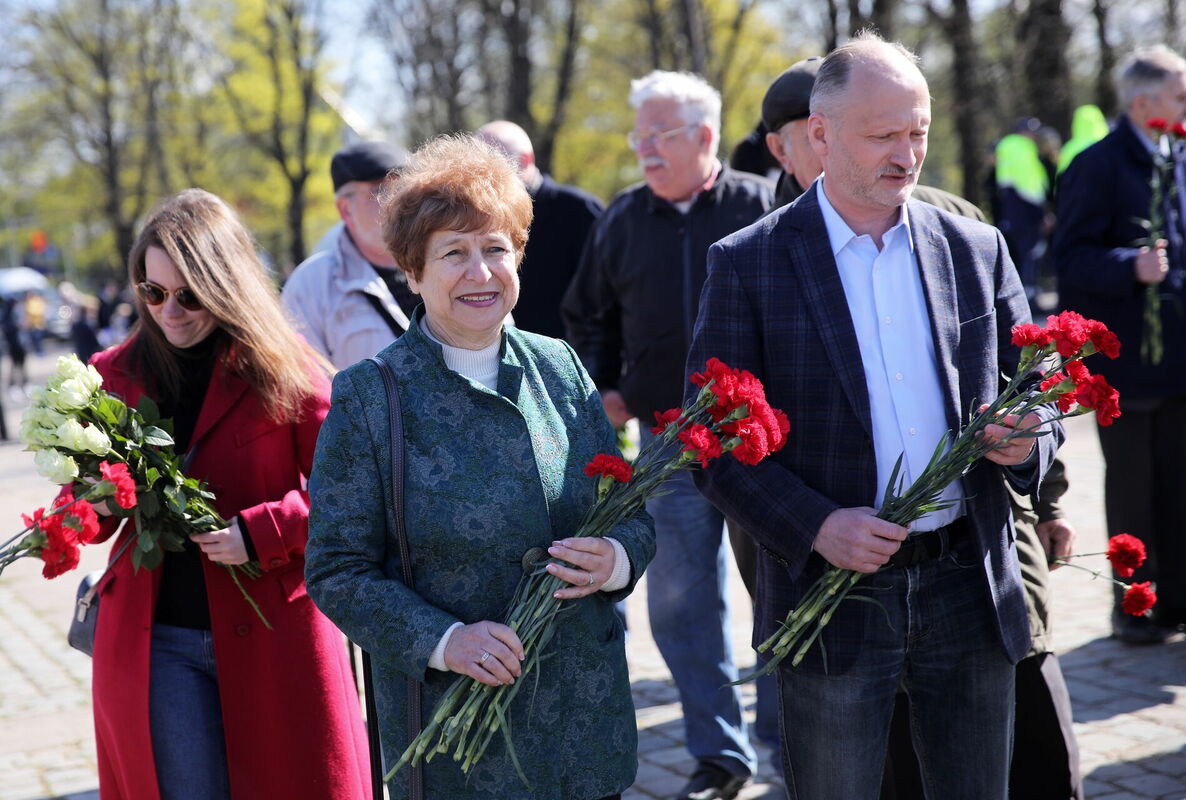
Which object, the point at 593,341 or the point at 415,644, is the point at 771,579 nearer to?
the point at 415,644

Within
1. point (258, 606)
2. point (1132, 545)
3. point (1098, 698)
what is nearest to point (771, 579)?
point (1132, 545)

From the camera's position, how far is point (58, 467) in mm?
3047

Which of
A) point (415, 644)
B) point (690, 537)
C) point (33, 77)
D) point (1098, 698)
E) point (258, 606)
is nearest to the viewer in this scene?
point (415, 644)

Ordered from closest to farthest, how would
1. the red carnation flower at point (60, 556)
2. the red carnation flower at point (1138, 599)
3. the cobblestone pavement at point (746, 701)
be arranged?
the red carnation flower at point (60, 556), the red carnation flower at point (1138, 599), the cobblestone pavement at point (746, 701)

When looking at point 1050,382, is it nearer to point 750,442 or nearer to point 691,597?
point 750,442

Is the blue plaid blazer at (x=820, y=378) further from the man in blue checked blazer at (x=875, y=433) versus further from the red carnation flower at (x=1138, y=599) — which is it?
the red carnation flower at (x=1138, y=599)

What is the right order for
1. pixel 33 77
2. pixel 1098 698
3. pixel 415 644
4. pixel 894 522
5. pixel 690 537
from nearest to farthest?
pixel 415 644
pixel 894 522
pixel 690 537
pixel 1098 698
pixel 33 77

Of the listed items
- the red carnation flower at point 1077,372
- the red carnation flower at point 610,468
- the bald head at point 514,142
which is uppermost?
the bald head at point 514,142

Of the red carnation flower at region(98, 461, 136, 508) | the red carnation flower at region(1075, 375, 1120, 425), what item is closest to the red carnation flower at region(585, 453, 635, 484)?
the red carnation flower at region(1075, 375, 1120, 425)

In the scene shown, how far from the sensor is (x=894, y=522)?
2746mm

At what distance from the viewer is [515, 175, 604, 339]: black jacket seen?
613 centimetres

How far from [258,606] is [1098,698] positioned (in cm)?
357

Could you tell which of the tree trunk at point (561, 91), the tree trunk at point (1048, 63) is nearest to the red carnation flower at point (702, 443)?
the tree trunk at point (1048, 63)

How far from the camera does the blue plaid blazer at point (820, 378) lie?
9.43ft
